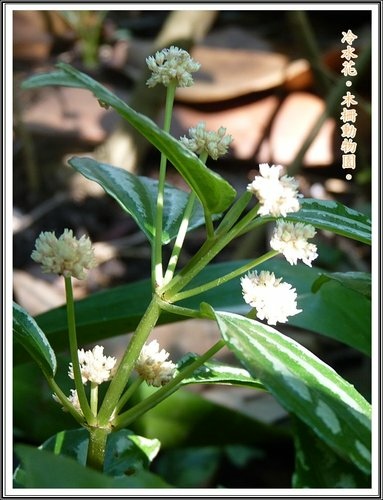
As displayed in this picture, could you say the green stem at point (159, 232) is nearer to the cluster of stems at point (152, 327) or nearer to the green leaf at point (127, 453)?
the cluster of stems at point (152, 327)

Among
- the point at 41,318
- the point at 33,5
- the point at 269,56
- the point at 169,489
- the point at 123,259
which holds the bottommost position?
the point at 169,489

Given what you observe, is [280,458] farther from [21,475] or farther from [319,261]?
[21,475]

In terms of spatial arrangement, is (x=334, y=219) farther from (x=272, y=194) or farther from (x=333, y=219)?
(x=272, y=194)

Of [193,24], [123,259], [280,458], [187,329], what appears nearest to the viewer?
[280,458]

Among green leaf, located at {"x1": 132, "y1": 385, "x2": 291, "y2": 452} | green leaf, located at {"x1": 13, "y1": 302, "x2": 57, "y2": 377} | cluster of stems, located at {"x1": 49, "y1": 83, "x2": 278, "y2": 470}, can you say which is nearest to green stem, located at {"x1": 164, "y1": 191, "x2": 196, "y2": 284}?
cluster of stems, located at {"x1": 49, "y1": 83, "x2": 278, "y2": 470}

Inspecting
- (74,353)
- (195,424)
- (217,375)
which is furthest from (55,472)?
(195,424)

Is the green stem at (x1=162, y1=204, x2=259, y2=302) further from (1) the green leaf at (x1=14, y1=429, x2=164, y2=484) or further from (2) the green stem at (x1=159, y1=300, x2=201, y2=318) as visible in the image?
(1) the green leaf at (x1=14, y1=429, x2=164, y2=484)

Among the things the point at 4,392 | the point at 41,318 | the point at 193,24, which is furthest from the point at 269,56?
the point at 4,392
